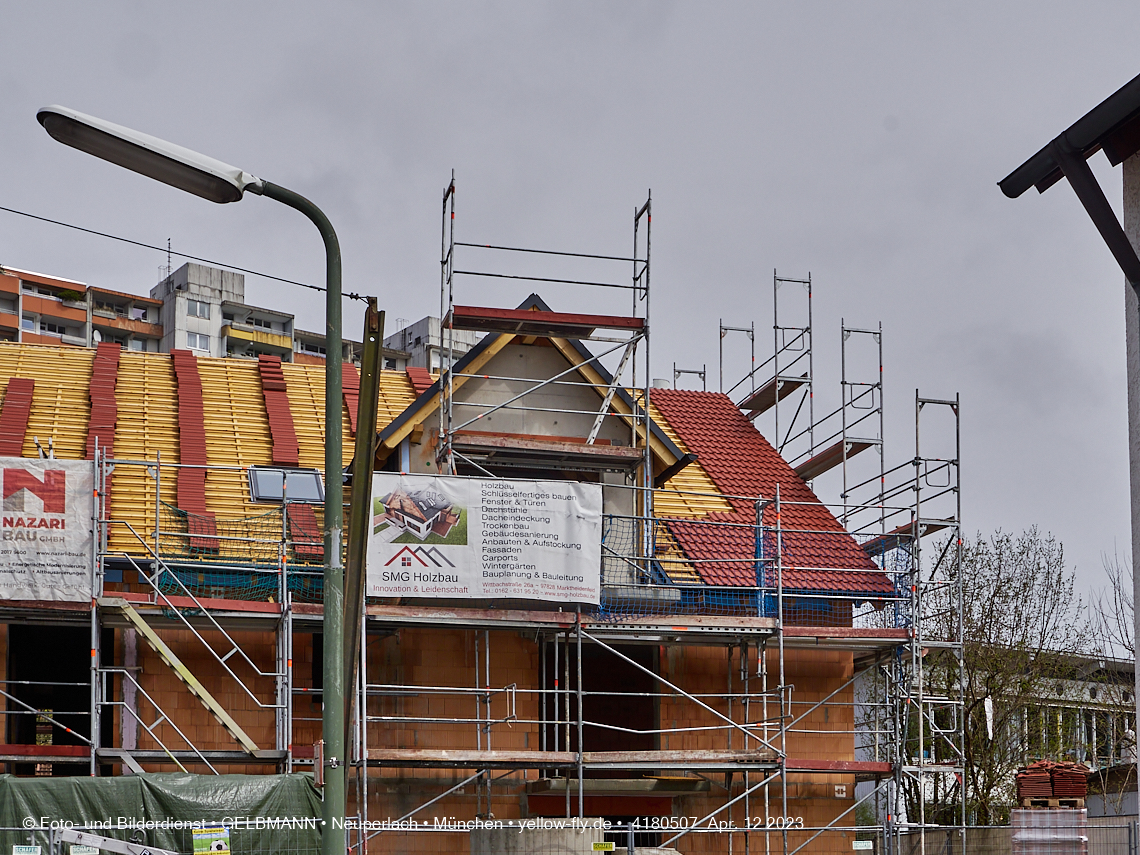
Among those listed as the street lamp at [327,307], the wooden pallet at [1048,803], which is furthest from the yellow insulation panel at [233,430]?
the wooden pallet at [1048,803]

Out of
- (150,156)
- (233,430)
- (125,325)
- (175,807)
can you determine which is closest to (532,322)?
(233,430)

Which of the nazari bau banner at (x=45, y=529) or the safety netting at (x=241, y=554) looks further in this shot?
the safety netting at (x=241, y=554)

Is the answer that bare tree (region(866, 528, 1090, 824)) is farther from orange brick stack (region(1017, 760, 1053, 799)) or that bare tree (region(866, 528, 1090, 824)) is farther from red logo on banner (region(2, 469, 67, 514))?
red logo on banner (region(2, 469, 67, 514))

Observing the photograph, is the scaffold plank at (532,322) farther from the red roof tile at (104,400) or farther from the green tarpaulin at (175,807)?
the green tarpaulin at (175,807)

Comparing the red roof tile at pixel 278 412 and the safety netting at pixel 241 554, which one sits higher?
the red roof tile at pixel 278 412

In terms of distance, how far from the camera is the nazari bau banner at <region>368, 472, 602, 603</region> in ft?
65.6

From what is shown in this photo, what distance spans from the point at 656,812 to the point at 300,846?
24.3ft

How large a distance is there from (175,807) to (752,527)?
8.95m

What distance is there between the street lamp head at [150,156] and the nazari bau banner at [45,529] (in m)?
10.3

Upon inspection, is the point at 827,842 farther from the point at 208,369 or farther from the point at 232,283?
the point at 232,283

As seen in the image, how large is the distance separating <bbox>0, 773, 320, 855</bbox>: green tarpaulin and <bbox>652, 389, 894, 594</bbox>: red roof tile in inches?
293

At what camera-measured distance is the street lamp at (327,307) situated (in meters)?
9.07

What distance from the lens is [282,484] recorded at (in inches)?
835

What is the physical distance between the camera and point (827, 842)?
22031 millimetres
